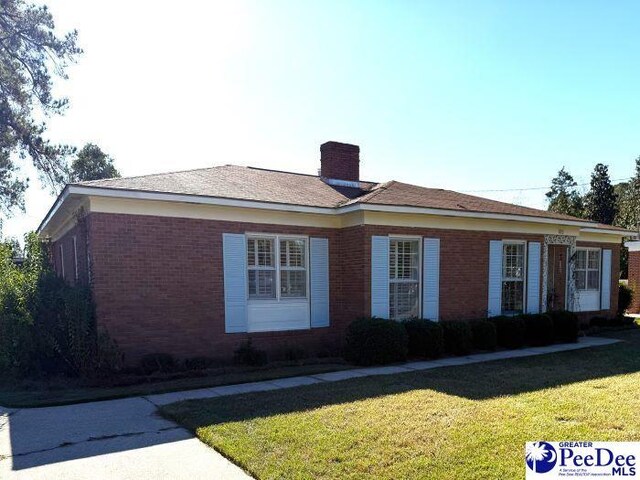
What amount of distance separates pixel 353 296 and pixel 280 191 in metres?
3.11

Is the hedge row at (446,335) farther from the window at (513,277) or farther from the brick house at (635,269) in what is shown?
the brick house at (635,269)

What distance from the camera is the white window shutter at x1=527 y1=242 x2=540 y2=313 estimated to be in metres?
12.5

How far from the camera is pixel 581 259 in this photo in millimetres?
15297

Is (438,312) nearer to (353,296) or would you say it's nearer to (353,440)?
(353,296)

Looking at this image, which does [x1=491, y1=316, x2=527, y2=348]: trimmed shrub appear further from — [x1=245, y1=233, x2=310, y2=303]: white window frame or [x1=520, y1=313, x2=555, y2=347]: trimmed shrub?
[x1=245, y1=233, x2=310, y2=303]: white window frame

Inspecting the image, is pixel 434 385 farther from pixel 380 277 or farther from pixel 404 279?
pixel 404 279

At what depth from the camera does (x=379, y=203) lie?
32.1ft

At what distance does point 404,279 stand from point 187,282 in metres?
5.04

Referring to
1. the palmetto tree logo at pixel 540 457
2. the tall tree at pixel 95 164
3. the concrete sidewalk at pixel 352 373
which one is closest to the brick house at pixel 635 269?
the concrete sidewalk at pixel 352 373

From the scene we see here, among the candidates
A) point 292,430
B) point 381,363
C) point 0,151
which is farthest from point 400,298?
point 0,151

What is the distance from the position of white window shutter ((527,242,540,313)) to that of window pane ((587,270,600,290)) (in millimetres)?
4197

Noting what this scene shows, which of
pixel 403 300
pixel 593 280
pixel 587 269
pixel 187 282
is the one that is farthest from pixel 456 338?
pixel 593 280

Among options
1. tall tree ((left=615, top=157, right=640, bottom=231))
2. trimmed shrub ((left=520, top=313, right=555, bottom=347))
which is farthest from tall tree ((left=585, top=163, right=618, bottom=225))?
trimmed shrub ((left=520, top=313, right=555, bottom=347))

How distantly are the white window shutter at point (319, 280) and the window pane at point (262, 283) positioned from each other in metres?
0.95
